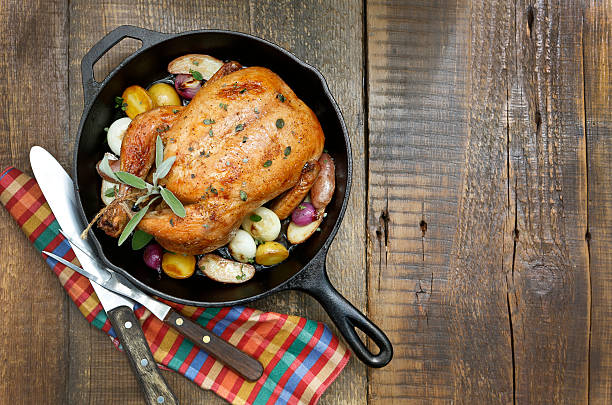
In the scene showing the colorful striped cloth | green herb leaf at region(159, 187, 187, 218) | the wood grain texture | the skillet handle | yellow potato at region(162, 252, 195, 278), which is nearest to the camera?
green herb leaf at region(159, 187, 187, 218)

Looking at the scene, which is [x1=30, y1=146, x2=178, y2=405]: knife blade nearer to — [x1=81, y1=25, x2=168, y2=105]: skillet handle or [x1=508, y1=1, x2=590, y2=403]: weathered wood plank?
[x1=81, y1=25, x2=168, y2=105]: skillet handle

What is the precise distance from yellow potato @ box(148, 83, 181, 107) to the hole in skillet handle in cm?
72

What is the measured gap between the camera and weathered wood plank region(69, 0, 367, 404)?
1.93m

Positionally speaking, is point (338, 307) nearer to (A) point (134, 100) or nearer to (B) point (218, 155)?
(B) point (218, 155)

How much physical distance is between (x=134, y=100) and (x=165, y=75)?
0.15 m

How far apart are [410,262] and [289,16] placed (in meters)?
1.01

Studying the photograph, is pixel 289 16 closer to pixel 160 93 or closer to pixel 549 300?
pixel 160 93

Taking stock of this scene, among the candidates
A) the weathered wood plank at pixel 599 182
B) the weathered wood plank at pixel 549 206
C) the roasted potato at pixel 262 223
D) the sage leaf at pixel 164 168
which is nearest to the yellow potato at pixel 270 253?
the roasted potato at pixel 262 223

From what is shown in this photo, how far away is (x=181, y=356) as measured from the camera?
6.34 feet

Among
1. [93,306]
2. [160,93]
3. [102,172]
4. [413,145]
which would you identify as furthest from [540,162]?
[93,306]

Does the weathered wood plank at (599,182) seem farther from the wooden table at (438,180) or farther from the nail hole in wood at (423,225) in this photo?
the nail hole in wood at (423,225)

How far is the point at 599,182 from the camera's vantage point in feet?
6.79

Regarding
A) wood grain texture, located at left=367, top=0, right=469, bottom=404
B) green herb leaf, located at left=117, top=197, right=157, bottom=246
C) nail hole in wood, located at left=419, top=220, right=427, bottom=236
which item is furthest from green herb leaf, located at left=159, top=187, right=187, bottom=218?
nail hole in wood, located at left=419, top=220, right=427, bottom=236

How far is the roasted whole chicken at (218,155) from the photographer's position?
60.3 inches
